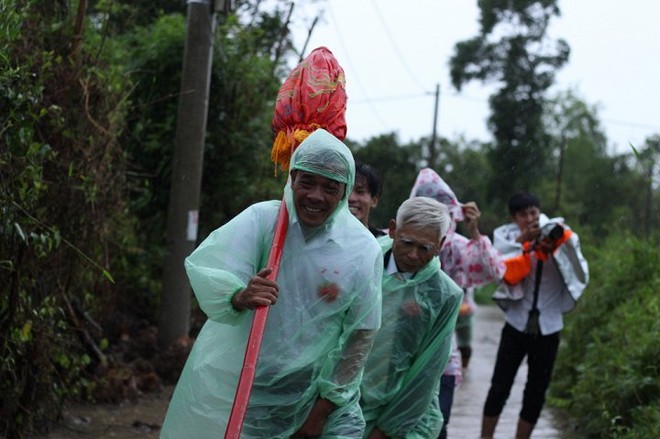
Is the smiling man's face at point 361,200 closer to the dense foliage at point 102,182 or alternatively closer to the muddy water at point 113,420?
the dense foliage at point 102,182

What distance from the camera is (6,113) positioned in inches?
231

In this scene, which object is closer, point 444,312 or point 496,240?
point 444,312

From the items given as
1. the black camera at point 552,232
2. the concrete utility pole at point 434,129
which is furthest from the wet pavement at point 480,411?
the concrete utility pole at point 434,129

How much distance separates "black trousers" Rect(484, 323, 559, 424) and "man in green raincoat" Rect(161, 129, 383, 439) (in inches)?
154

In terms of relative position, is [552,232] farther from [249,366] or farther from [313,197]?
[249,366]

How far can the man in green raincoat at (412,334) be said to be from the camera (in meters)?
5.05

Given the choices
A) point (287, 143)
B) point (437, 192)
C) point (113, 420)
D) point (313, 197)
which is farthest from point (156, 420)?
point (313, 197)

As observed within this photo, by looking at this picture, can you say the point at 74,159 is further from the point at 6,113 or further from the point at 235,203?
the point at 235,203

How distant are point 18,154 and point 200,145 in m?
3.97

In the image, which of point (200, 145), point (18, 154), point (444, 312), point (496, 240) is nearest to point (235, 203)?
point (200, 145)

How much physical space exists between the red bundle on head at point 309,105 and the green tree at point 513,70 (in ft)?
115

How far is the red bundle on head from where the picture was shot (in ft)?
15.4

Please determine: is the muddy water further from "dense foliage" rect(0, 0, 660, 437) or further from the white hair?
the white hair

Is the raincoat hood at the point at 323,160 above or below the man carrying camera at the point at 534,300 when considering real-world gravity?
above
